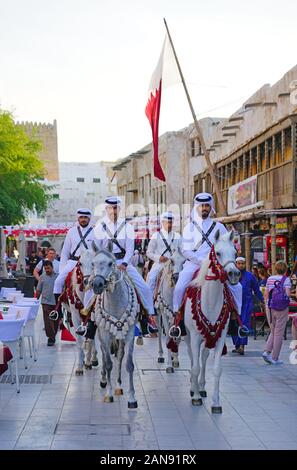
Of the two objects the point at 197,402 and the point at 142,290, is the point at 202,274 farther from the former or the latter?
the point at 197,402

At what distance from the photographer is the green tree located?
38.6 m

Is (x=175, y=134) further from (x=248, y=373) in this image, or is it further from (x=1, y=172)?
(x=248, y=373)

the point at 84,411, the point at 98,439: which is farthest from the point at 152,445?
the point at 84,411

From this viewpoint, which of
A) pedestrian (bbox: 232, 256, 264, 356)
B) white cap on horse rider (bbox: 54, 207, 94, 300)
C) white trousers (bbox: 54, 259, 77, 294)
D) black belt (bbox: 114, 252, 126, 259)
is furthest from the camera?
pedestrian (bbox: 232, 256, 264, 356)

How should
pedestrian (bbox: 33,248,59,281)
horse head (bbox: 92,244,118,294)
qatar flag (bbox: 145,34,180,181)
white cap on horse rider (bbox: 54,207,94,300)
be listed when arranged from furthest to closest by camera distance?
qatar flag (bbox: 145,34,180,181), pedestrian (bbox: 33,248,59,281), white cap on horse rider (bbox: 54,207,94,300), horse head (bbox: 92,244,118,294)

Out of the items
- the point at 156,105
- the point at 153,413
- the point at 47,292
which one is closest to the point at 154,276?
the point at 47,292

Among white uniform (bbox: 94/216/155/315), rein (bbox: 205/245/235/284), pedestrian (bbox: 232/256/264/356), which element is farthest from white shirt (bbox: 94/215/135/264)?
pedestrian (bbox: 232/256/264/356)

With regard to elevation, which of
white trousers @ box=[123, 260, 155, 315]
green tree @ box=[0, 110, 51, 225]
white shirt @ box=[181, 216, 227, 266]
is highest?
green tree @ box=[0, 110, 51, 225]

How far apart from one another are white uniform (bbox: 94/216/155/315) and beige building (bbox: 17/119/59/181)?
8462cm

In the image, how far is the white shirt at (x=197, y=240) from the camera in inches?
421

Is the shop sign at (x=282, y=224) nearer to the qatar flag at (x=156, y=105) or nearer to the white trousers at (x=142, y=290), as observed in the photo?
the qatar flag at (x=156, y=105)

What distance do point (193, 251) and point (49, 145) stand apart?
9061cm

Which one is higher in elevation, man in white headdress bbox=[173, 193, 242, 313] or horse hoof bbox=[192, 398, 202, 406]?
man in white headdress bbox=[173, 193, 242, 313]

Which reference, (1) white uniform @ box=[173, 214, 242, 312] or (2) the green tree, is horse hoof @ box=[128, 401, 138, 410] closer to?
(1) white uniform @ box=[173, 214, 242, 312]
